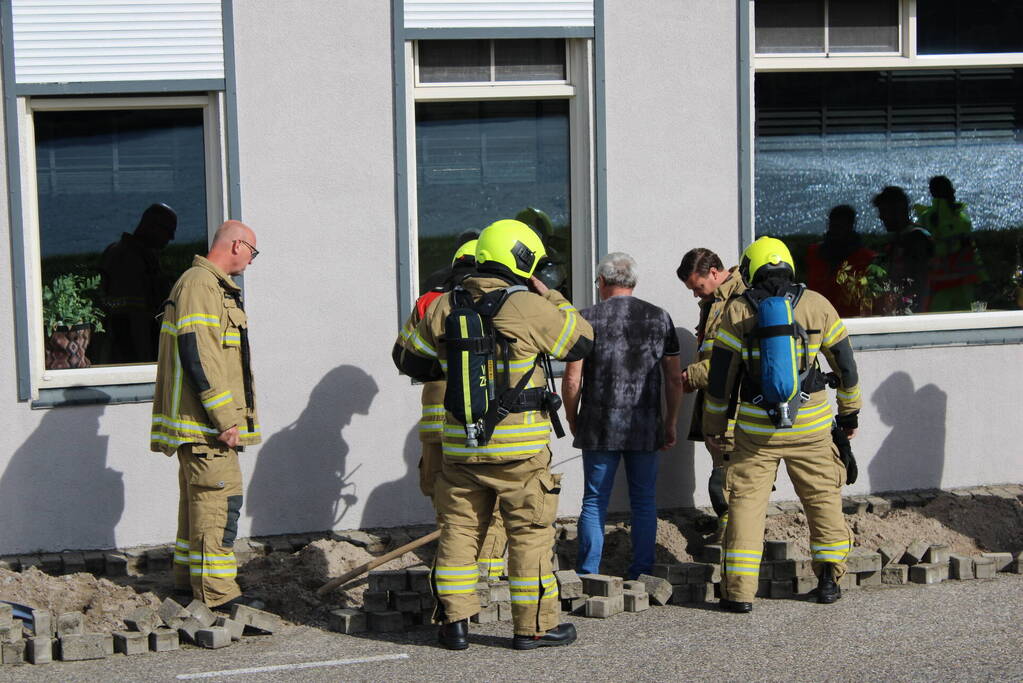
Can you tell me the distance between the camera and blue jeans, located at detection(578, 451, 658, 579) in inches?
316

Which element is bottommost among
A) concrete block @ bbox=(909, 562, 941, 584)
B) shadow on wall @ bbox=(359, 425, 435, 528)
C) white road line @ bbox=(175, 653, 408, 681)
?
white road line @ bbox=(175, 653, 408, 681)

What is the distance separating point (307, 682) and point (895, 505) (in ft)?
15.4

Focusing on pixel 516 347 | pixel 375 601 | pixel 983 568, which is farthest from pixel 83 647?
pixel 983 568

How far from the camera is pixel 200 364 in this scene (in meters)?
7.42

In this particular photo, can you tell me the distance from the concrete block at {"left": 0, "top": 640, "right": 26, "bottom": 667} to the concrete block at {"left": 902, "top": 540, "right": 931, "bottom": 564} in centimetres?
475

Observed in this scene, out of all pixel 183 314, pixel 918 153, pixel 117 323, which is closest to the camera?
pixel 183 314

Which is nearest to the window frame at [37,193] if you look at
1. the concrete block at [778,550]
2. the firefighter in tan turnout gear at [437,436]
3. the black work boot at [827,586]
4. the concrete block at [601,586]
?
the firefighter in tan turnout gear at [437,436]

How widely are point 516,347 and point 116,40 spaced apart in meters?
3.37

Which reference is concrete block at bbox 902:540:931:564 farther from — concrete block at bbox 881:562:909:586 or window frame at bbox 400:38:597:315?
window frame at bbox 400:38:597:315

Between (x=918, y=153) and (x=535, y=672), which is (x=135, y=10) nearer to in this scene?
(x=535, y=672)

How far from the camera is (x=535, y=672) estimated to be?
6500 millimetres

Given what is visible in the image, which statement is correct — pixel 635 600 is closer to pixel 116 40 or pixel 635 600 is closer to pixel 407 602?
pixel 407 602

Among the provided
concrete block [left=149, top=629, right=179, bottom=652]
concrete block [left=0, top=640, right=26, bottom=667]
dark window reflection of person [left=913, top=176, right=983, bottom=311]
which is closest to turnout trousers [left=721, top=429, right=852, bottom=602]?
concrete block [left=149, top=629, right=179, bottom=652]

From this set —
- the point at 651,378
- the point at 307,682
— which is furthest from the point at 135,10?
the point at 307,682
